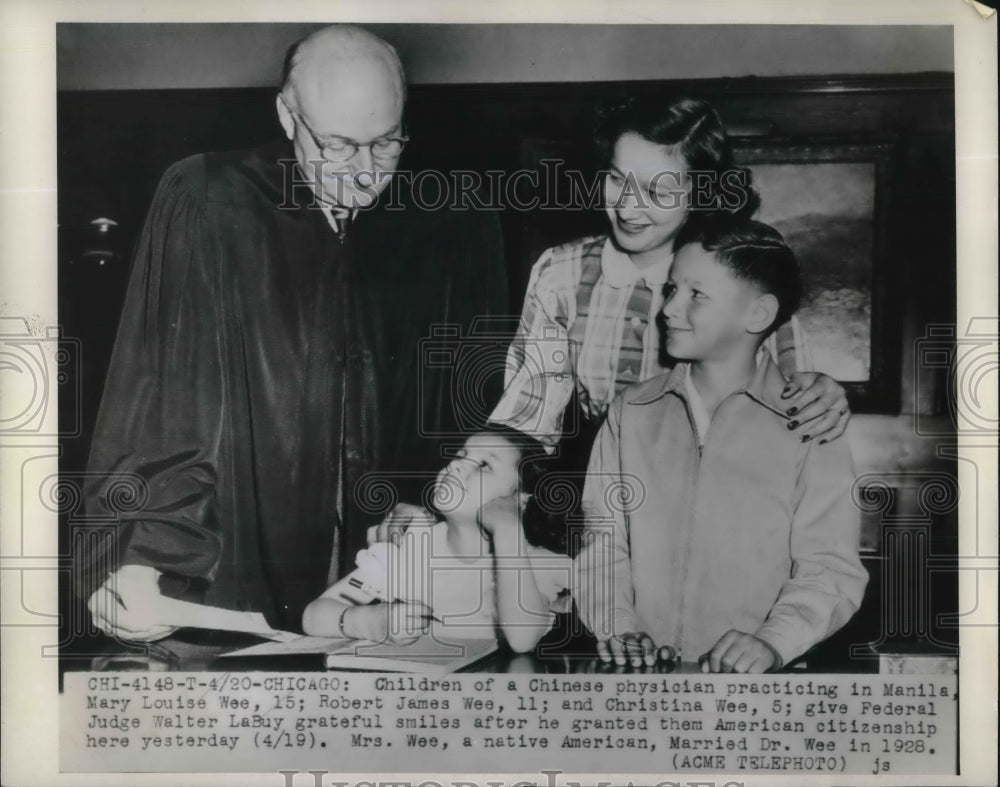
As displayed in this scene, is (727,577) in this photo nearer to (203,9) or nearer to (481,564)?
Answer: (481,564)

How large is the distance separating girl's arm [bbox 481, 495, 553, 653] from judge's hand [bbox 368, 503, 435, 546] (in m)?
0.19

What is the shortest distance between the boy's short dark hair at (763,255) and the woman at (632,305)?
0.12ft

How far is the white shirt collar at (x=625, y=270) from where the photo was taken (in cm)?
213

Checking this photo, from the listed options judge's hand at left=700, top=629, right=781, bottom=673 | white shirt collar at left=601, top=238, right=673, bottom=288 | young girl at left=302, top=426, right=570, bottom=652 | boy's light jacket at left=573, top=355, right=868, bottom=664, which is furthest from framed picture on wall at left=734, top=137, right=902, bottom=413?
young girl at left=302, top=426, right=570, bottom=652

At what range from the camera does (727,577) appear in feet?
6.82

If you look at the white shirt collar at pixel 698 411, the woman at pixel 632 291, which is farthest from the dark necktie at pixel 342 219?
the white shirt collar at pixel 698 411

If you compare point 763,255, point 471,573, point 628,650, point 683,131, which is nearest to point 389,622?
point 471,573

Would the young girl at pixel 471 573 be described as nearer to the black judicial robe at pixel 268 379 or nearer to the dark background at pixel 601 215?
the black judicial robe at pixel 268 379

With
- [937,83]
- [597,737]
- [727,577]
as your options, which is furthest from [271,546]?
[937,83]

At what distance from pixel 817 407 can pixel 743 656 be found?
2.15 feet

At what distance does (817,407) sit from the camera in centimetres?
212

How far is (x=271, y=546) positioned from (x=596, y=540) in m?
0.83

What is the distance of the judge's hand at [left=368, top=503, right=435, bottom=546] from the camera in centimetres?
211

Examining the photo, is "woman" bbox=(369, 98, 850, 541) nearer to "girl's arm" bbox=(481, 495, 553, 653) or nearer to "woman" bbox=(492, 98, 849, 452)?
"woman" bbox=(492, 98, 849, 452)
